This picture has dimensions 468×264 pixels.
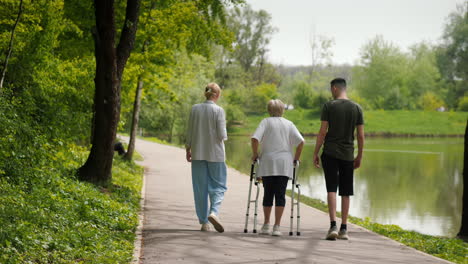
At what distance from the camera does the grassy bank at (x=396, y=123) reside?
69.6 metres

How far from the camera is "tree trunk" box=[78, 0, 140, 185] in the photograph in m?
11.6

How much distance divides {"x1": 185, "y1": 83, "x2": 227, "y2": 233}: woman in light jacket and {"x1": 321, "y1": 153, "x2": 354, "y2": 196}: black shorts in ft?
4.59

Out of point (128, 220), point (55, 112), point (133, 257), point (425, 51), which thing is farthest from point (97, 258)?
point (425, 51)

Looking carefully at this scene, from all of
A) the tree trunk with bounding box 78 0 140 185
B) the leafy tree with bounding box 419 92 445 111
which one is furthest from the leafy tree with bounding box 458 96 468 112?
the tree trunk with bounding box 78 0 140 185

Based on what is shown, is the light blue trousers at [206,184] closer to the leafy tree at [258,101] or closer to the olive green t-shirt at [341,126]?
the olive green t-shirt at [341,126]

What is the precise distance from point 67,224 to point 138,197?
483cm

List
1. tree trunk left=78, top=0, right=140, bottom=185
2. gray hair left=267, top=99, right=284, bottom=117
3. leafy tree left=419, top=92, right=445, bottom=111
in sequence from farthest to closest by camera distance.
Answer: leafy tree left=419, top=92, right=445, bottom=111
tree trunk left=78, top=0, right=140, bottom=185
gray hair left=267, top=99, right=284, bottom=117

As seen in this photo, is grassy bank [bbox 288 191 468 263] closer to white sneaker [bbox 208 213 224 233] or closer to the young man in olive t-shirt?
the young man in olive t-shirt

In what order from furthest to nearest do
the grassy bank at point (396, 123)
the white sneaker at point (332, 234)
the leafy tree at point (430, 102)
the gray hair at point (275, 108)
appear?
the leafy tree at point (430, 102), the grassy bank at point (396, 123), the gray hair at point (275, 108), the white sneaker at point (332, 234)

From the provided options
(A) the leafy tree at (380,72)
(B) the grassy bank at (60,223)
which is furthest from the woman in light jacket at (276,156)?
(A) the leafy tree at (380,72)

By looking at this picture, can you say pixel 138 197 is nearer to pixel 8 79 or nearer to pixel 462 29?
pixel 8 79

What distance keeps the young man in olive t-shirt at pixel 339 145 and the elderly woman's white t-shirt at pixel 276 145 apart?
380mm

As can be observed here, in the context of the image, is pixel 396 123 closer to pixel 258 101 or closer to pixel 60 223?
pixel 258 101

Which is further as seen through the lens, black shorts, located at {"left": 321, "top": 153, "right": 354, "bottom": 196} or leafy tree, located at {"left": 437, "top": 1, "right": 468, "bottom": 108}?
leafy tree, located at {"left": 437, "top": 1, "right": 468, "bottom": 108}
